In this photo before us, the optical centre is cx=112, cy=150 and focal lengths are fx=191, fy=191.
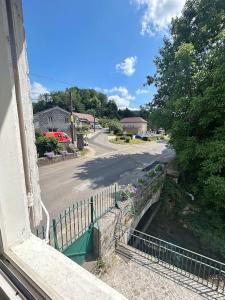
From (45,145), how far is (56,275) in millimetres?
13434

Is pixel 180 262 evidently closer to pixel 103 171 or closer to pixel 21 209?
pixel 21 209

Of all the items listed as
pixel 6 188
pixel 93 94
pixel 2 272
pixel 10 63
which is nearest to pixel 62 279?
pixel 2 272

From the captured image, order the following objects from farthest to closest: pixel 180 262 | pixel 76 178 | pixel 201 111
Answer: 1. pixel 76 178
2. pixel 201 111
3. pixel 180 262

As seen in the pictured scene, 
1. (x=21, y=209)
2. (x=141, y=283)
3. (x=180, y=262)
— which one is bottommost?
(x=180, y=262)

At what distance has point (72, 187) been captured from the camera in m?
8.73

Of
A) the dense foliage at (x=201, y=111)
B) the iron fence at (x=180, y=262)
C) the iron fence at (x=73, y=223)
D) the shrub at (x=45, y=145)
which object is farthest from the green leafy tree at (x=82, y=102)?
the iron fence at (x=180, y=262)

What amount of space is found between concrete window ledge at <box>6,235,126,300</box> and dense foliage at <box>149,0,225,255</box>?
7.01m

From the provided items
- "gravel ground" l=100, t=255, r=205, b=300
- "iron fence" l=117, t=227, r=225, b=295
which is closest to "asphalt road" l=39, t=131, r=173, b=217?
"iron fence" l=117, t=227, r=225, b=295

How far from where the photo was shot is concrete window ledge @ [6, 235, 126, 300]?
830 millimetres

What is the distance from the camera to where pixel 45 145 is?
1355cm

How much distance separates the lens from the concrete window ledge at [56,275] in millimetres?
830

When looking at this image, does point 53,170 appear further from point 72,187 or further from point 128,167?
point 128,167

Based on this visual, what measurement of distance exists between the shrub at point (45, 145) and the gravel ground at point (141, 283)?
1013cm

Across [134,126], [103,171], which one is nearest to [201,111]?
[103,171]
